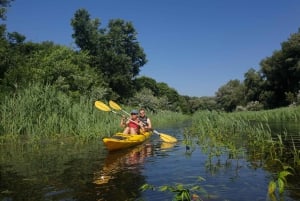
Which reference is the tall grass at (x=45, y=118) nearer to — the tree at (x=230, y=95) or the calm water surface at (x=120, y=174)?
the calm water surface at (x=120, y=174)

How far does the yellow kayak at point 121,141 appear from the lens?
10284mm

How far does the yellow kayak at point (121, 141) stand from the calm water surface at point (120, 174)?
23 centimetres

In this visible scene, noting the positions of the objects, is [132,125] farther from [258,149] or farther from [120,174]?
[120,174]

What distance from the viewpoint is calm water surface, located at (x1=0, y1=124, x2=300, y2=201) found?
578 centimetres

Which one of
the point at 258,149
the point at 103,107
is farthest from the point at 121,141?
the point at 103,107

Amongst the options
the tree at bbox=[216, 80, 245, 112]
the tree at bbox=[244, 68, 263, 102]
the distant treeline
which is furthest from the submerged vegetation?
the tree at bbox=[216, 80, 245, 112]

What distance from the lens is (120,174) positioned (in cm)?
Answer: 745

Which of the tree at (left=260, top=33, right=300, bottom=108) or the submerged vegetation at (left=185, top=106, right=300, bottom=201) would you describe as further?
the tree at (left=260, top=33, right=300, bottom=108)

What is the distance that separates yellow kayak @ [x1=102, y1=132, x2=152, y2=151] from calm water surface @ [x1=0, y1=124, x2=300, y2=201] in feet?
0.75

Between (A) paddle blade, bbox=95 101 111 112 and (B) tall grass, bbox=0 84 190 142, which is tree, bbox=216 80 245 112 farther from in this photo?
(B) tall grass, bbox=0 84 190 142

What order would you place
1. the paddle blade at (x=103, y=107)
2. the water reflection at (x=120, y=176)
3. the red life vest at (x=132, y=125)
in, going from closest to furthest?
1. the water reflection at (x=120, y=176)
2. the red life vest at (x=132, y=125)
3. the paddle blade at (x=103, y=107)

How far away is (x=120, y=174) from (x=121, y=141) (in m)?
3.24

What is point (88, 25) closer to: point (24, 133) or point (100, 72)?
point (100, 72)

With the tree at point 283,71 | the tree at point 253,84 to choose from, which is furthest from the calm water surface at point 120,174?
the tree at point 253,84
